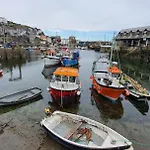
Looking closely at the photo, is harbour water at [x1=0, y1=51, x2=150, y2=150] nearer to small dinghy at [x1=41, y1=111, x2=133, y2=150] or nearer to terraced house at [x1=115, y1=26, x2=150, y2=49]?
small dinghy at [x1=41, y1=111, x2=133, y2=150]

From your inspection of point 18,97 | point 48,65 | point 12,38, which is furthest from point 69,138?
point 12,38

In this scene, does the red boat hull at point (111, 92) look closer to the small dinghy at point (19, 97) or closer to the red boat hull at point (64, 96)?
the red boat hull at point (64, 96)

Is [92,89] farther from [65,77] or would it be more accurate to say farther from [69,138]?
[69,138]

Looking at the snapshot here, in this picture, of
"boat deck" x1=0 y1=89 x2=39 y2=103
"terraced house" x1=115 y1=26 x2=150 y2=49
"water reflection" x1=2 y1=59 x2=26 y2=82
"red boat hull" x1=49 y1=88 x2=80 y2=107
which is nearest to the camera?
"red boat hull" x1=49 y1=88 x2=80 y2=107

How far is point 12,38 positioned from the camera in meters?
80.2

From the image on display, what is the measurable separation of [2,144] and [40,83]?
44.7 ft

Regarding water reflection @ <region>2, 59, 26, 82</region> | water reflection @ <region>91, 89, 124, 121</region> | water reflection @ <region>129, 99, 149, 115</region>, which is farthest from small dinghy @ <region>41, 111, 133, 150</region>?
water reflection @ <region>2, 59, 26, 82</region>

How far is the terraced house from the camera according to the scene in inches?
2163

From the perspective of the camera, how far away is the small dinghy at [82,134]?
7.96 metres

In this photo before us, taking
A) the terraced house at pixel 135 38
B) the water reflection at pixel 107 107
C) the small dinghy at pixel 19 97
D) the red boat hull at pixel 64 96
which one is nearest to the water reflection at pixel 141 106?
the water reflection at pixel 107 107

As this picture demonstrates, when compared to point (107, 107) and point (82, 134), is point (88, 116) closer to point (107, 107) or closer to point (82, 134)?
point (107, 107)

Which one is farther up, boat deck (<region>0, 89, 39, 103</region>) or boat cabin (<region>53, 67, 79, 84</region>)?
boat cabin (<region>53, 67, 79, 84</region>)

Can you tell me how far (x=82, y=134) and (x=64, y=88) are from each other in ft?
17.6

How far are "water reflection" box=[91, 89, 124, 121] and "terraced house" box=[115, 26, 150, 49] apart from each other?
131 feet
